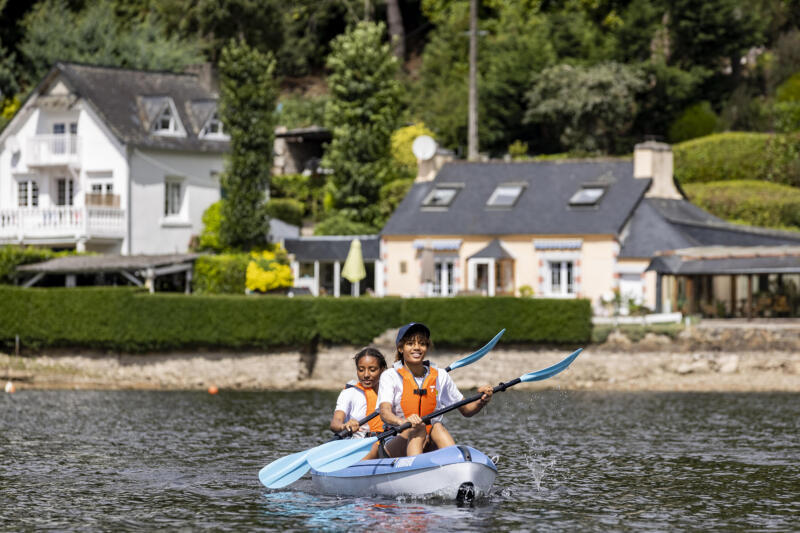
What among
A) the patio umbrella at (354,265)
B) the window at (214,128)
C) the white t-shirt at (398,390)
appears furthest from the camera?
the window at (214,128)

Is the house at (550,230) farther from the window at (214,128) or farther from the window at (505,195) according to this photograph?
the window at (214,128)

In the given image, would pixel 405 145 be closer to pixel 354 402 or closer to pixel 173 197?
pixel 173 197

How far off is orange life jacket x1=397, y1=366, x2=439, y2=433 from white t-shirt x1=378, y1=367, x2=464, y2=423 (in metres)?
0.05

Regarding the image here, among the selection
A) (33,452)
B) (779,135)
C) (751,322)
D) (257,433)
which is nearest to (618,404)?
(751,322)

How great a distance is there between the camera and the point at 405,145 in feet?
236

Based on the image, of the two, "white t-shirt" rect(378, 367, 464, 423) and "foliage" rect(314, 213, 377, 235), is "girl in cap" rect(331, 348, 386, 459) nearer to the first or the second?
"white t-shirt" rect(378, 367, 464, 423)

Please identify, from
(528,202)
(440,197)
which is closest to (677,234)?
(528,202)

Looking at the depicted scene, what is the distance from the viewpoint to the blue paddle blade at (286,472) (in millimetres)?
24312

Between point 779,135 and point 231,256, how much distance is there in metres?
25.2

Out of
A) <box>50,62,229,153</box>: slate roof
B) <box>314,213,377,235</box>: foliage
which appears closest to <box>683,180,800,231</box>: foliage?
<box>314,213,377,235</box>: foliage

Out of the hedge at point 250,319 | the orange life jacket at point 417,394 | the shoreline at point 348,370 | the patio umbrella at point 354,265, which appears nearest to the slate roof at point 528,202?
the patio umbrella at point 354,265

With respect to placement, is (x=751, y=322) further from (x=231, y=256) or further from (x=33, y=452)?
(x=33, y=452)

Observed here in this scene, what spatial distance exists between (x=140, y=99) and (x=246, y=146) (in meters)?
7.75

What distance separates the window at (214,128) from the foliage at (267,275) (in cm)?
1191
